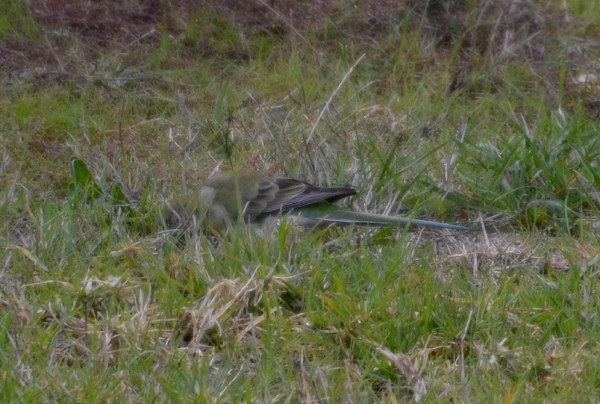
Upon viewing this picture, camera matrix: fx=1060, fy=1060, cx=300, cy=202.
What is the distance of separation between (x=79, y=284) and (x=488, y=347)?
5.17ft

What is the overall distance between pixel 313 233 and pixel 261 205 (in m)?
0.54

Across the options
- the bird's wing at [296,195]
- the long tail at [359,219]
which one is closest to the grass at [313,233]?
the long tail at [359,219]

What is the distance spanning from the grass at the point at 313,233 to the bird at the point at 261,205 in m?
0.11

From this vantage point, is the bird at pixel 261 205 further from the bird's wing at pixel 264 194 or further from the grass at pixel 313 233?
the grass at pixel 313 233

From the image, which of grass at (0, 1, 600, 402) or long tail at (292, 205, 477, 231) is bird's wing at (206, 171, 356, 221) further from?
grass at (0, 1, 600, 402)

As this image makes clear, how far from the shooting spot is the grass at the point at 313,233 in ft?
12.1

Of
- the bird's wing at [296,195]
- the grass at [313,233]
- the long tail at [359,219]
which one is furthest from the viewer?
the bird's wing at [296,195]

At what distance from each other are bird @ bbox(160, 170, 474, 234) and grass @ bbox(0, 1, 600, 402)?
11cm

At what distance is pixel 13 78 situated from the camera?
24.4ft

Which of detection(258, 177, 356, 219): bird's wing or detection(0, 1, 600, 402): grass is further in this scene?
detection(258, 177, 356, 219): bird's wing

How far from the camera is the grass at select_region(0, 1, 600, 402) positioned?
3680 millimetres

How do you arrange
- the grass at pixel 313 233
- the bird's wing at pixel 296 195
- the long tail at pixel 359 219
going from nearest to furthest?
the grass at pixel 313 233 < the long tail at pixel 359 219 < the bird's wing at pixel 296 195

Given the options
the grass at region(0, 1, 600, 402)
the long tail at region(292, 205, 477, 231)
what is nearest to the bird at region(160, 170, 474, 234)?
the long tail at region(292, 205, 477, 231)

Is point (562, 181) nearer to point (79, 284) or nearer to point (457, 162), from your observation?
point (457, 162)
